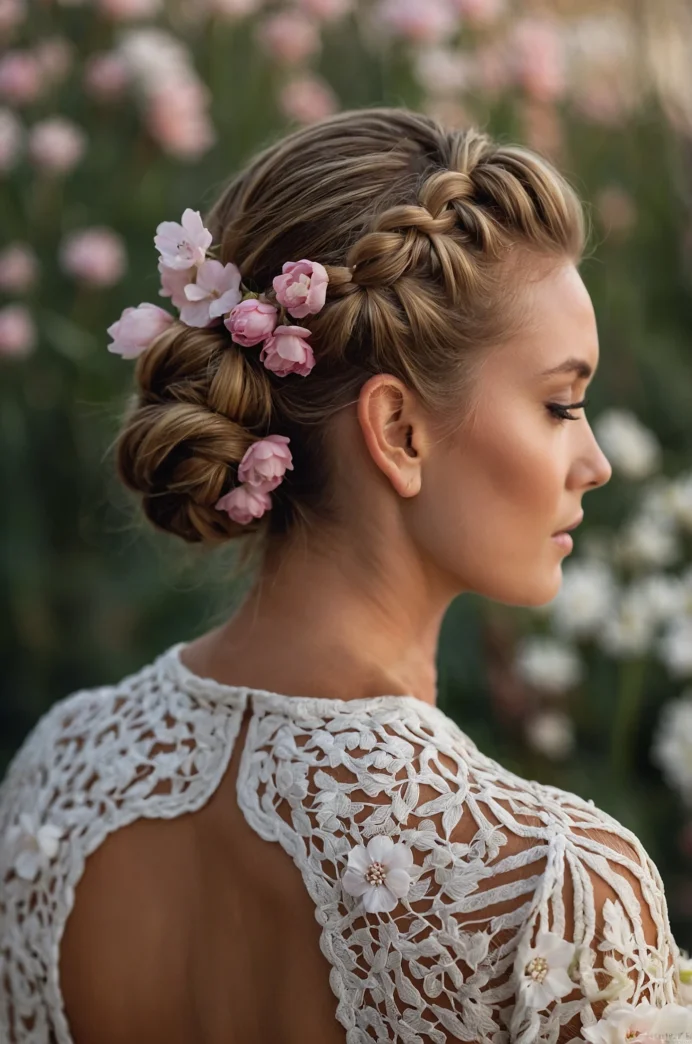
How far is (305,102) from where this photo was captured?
9.62 feet

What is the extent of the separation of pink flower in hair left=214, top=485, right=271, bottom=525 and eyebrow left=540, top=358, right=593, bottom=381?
1.10 ft

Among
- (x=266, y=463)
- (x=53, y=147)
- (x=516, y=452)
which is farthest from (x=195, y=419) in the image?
(x=53, y=147)

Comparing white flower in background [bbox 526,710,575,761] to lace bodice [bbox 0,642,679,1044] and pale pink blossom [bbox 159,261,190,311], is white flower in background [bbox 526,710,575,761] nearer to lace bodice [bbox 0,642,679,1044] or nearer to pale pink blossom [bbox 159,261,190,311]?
lace bodice [bbox 0,642,679,1044]

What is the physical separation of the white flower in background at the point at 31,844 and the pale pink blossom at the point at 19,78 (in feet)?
6.05

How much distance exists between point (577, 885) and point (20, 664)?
6.88 feet

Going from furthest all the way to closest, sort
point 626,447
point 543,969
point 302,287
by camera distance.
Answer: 1. point 626,447
2. point 302,287
3. point 543,969

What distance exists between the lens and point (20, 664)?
2.92 metres

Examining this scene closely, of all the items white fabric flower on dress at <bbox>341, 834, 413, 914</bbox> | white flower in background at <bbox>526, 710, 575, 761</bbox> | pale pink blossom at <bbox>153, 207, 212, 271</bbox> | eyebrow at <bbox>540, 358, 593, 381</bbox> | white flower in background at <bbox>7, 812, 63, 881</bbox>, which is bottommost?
white flower in background at <bbox>526, 710, 575, 761</bbox>

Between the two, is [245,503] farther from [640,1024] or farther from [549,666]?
[549,666]

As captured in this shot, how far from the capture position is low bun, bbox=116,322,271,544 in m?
1.33

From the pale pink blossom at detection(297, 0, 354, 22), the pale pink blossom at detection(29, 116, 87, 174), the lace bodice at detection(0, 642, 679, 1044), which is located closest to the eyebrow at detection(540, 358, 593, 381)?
the lace bodice at detection(0, 642, 679, 1044)

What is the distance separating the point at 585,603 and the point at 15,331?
133cm

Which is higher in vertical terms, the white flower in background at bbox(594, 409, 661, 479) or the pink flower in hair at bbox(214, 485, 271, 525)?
the pink flower in hair at bbox(214, 485, 271, 525)

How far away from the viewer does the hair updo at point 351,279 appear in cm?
128
